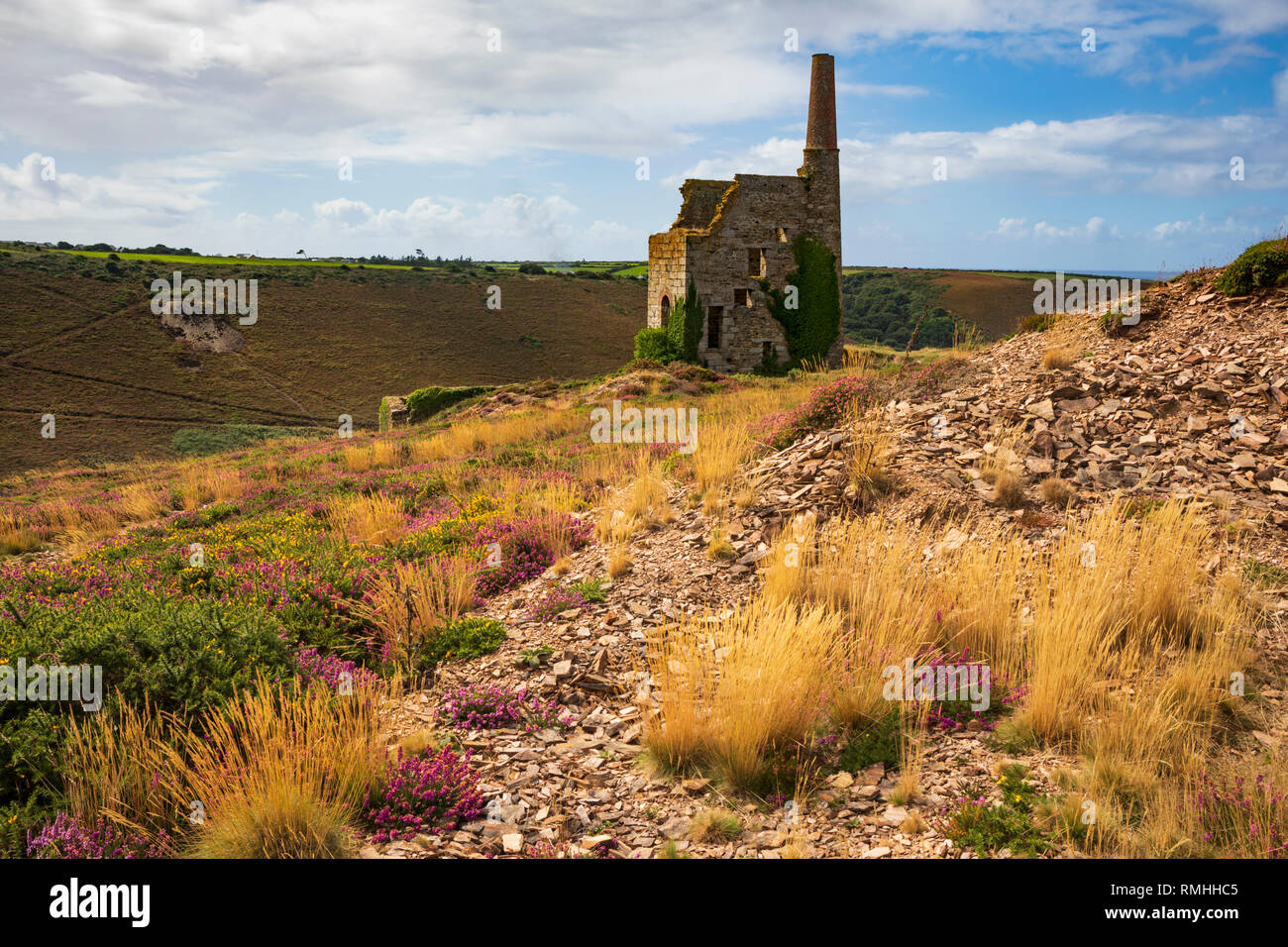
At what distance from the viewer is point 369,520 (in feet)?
31.6

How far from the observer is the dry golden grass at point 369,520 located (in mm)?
9133

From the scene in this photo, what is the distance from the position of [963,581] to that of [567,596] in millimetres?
3446

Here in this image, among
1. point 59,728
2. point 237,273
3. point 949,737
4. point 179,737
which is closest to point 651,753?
point 949,737

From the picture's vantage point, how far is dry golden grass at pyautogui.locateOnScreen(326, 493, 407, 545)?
9.13 metres

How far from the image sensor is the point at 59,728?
163 inches

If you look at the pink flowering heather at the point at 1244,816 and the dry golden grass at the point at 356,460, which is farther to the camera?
the dry golden grass at the point at 356,460

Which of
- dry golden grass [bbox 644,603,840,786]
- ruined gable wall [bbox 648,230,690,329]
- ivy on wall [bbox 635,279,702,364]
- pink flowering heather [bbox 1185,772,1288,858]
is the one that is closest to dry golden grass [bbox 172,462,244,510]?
dry golden grass [bbox 644,603,840,786]

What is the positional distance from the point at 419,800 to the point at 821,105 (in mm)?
28644

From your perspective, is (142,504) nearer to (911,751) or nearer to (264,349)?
(911,751)

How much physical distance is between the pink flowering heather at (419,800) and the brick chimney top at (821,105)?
27.8m

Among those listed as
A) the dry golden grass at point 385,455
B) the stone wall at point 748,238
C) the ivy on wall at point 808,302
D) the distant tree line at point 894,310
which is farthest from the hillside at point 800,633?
the distant tree line at point 894,310

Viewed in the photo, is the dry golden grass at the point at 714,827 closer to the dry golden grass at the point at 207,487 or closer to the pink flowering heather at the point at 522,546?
the pink flowering heather at the point at 522,546

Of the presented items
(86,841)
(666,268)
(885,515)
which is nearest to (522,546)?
(885,515)

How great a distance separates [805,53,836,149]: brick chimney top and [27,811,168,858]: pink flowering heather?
28.7m
